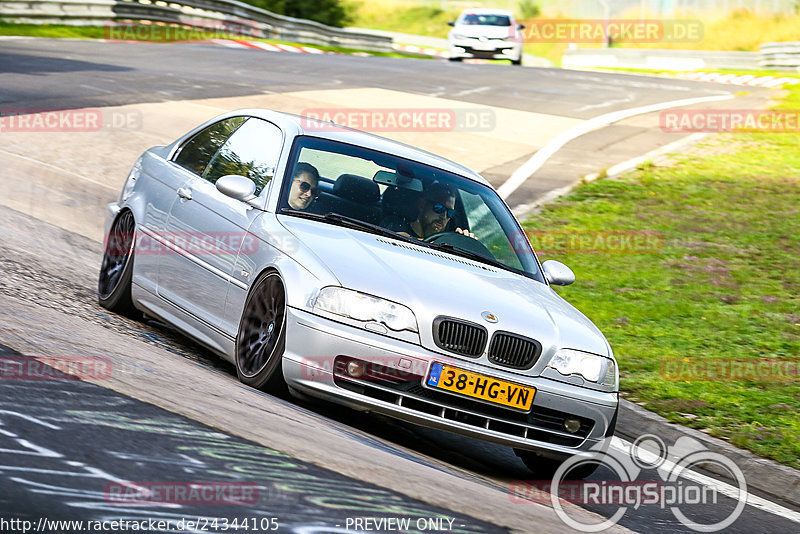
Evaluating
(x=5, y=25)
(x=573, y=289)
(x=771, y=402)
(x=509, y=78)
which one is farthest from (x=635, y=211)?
(x=5, y=25)

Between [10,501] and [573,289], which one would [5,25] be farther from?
[10,501]

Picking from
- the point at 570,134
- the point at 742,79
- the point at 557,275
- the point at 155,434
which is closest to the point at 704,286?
the point at 557,275

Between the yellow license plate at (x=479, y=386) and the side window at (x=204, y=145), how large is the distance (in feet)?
8.70

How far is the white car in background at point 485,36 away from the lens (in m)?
35.0

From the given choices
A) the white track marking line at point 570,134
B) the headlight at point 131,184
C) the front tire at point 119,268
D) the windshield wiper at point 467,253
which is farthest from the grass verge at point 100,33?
the windshield wiper at point 467,253

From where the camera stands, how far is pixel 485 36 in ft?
115

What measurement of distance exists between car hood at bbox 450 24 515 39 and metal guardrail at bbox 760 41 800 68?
895 cm

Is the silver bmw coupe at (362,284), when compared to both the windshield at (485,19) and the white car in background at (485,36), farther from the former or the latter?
the windshield at (485,19)

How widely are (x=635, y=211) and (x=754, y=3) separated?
144 ft

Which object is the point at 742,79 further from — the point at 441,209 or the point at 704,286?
the point at 441,209

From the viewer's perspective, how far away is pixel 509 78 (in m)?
26.8

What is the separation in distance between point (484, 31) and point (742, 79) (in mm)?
7831

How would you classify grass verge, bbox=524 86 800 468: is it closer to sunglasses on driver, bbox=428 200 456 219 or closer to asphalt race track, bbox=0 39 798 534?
asphalt race track, bbox=0 39 798 534

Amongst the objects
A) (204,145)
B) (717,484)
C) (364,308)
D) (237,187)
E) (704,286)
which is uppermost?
(204,145)
